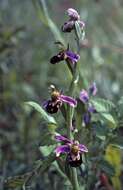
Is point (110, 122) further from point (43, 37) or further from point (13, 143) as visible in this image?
point (43, 37)

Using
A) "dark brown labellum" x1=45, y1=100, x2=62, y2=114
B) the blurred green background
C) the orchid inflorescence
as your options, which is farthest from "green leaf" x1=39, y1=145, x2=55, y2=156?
"dark brown labellum" x1=45, y1=100, x2=62, y2=114

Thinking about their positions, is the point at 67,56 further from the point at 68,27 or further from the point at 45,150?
the point at 45,150

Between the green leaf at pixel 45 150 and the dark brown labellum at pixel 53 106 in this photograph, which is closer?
the dark brown labellum at pixel 53 106

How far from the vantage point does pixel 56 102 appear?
1195 mm

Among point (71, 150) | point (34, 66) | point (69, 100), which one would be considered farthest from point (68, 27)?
point (34, 66)

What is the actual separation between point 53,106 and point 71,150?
0.35ft

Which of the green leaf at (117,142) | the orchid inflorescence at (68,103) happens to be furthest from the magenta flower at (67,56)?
the green leaf at (117,142)

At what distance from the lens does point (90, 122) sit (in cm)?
146

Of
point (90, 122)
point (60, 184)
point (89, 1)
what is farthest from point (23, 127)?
point (89, 1)

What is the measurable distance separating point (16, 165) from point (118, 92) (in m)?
0.80

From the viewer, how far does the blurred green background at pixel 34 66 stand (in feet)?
7.15

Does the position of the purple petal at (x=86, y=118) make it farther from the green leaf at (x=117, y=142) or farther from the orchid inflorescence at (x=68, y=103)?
the orchid inflorescence at (x=68, y=103)

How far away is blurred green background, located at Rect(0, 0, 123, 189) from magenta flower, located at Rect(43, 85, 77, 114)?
9.4 inches

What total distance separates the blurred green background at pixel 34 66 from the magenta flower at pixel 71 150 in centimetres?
29
